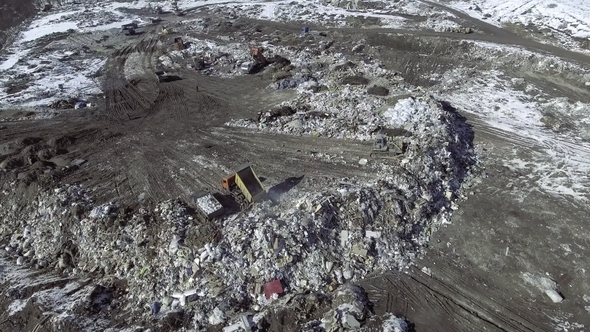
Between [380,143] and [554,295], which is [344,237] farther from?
[554,295]

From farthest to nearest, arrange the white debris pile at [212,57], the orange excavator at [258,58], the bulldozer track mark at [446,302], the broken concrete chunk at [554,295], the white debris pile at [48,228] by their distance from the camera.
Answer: the white debris pile at [212,57], the orange excavator at [258,58], the white debris pile at [48,228], the broken concrete chunk at [554,295], the bulldozer track mark at [446,302]

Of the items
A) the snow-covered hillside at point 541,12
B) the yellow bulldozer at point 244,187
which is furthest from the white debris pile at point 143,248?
the snow-covered hillside at point 541,12

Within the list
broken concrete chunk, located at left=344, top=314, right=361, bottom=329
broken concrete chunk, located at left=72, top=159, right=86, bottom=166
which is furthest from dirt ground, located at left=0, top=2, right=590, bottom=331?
broken concrete chunk, located at left=344, top=314, right=361, bottom=329

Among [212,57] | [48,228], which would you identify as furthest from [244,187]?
[212,57]

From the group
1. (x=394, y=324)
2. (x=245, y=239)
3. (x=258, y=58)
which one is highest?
(x=258, y=58)

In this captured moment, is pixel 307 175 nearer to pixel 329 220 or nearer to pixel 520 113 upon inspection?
pixel 329 220

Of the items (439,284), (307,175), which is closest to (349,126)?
(307,175)

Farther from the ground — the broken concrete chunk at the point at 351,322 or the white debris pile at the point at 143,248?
the white debris pile at the point at 143,248

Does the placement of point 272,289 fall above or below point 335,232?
below

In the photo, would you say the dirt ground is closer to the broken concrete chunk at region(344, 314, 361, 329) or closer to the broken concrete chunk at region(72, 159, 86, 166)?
the broken concrete chunk at region(72, 159, 86, 166)

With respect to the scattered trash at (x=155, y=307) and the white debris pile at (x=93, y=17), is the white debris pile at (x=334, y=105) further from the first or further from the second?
the white debris pile at (x=93, y=17)
